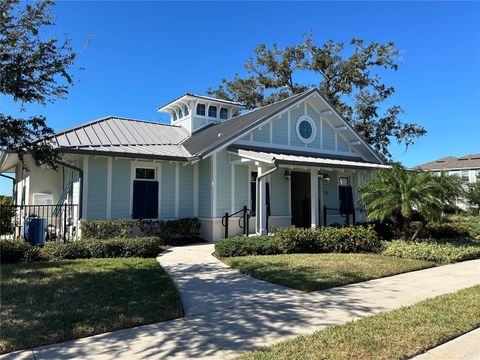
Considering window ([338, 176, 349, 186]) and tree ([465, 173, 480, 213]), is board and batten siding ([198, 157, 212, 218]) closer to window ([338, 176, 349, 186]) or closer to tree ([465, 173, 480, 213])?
window ([338, 176, 349, 186])

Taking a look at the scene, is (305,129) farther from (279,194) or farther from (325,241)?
(325,241)

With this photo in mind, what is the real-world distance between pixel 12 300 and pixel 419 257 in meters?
9.45

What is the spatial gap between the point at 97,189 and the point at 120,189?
80 cm

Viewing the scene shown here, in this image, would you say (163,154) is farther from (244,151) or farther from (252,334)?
(252,334)

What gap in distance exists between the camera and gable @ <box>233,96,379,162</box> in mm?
15656

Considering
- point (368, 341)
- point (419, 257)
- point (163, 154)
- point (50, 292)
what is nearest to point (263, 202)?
point (163, 154)

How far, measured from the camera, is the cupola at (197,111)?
18987 millimetres

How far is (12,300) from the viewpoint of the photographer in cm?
574

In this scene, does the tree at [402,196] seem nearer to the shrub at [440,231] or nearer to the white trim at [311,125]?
the shrub at [440,231]

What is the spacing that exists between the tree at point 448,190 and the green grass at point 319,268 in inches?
141

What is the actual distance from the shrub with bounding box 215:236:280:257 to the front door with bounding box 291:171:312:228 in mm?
6744

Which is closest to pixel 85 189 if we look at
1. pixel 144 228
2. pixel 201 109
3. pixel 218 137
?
pixel 144 228

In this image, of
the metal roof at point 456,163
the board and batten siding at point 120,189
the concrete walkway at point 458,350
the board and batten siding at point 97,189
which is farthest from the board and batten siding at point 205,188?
the metal roof at point 456,163

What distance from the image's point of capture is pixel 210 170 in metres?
14.0
